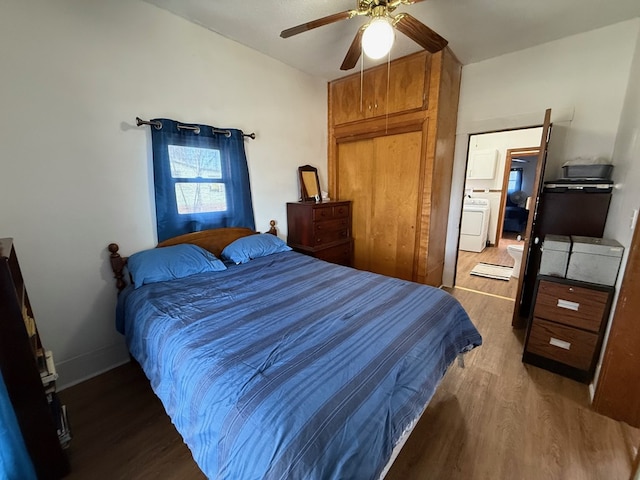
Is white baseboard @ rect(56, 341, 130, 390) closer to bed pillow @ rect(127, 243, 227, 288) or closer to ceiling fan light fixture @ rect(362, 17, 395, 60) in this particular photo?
bed pillow @ rect(127, 243, 227, 288)

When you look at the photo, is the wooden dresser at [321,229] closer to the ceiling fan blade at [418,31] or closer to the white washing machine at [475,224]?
the ceiling fan blade at [418,31]

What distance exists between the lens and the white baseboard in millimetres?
1853

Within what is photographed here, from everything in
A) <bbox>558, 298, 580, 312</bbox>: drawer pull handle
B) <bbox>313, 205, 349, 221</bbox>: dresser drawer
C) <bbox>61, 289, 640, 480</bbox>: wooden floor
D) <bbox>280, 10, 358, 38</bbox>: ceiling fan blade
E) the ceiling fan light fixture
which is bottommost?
<bbox>61, 289, 640, 480</bbox>: wooden floor

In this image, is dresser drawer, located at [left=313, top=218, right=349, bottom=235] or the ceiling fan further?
A: dresser drawer, located at [left=313, top=218, right=349, bottom=235]

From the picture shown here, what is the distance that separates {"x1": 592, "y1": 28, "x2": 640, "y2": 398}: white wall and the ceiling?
57 centimetres

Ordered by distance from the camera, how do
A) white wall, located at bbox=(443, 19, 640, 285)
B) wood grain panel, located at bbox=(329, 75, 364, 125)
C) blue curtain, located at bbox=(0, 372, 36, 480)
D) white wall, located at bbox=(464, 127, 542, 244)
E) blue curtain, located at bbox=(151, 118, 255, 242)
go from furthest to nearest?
white wall, located at bbox=(464, 127, 542, 244) → wood grain panel, located at bbox=(329, 75, 364, 125) → white wall, located at bbox=(443, 19, 640, 285) → blue curtain, located at bbox=(151, 118, 255, 242) → blue curtain, located at bbox=(0, 372, 36, 480)

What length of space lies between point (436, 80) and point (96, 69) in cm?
283

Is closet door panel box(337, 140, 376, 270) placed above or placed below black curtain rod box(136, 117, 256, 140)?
below

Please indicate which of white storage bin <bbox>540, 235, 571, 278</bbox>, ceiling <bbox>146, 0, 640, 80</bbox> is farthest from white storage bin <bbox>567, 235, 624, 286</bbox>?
ceiling <bbox>146, 0, 640, 80</bbox>

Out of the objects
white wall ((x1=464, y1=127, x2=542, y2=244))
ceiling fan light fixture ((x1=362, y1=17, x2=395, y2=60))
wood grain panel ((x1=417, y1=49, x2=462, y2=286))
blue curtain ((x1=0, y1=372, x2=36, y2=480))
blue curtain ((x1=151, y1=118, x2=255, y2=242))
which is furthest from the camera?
white wall ((x1=464, y1=127, x2=542, y2=244))

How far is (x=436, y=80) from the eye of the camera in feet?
8.55

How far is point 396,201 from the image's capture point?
10.2 ft

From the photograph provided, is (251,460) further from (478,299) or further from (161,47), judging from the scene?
(478,299)

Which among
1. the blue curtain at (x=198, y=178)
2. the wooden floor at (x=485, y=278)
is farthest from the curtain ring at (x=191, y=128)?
the wooden floor at (x=485, y=278)
